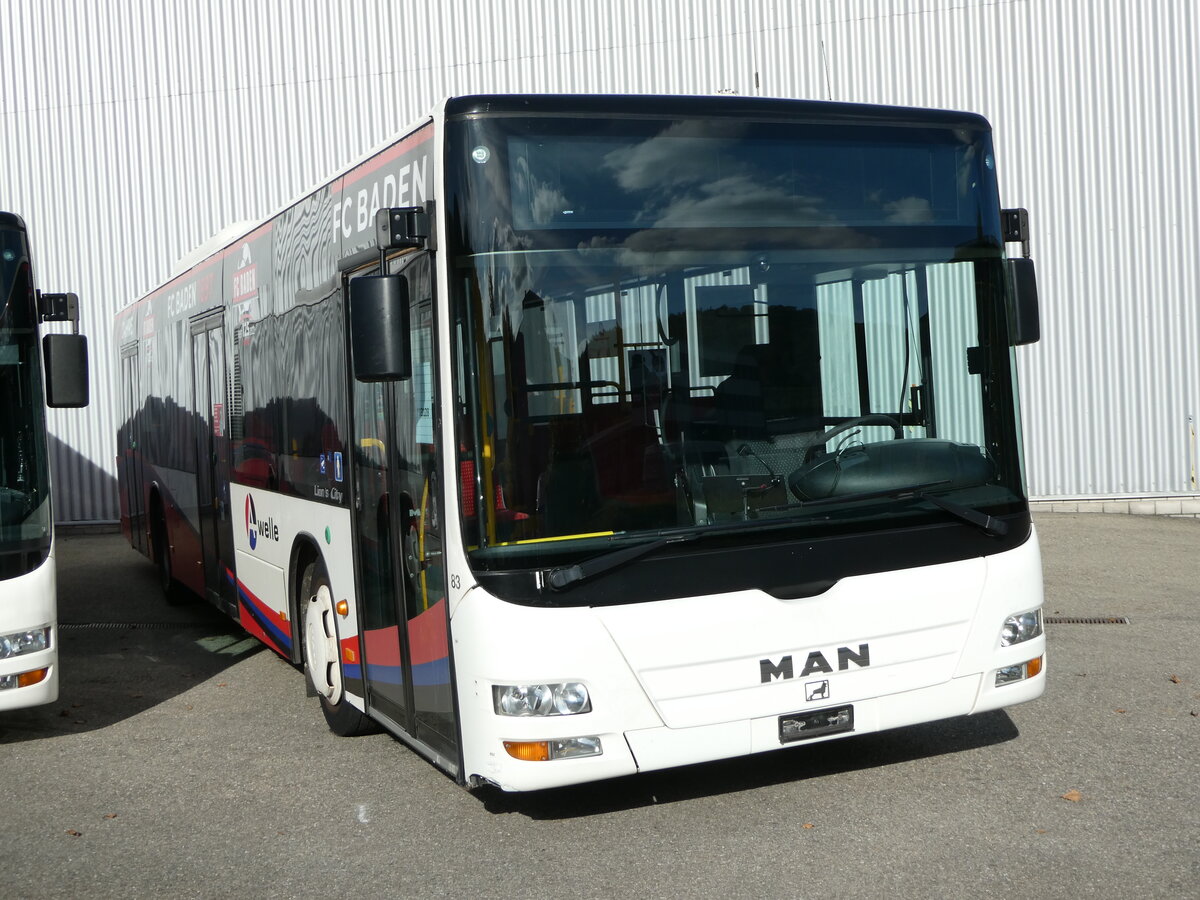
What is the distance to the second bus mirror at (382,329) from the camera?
4773 millimetres

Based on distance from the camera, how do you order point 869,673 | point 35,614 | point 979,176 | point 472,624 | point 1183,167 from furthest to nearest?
point 1183,167
point 35,614
point 979,176
point 869,673
point 472,624

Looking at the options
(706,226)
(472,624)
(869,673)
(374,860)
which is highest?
(706,226)

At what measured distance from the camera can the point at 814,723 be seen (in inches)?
198

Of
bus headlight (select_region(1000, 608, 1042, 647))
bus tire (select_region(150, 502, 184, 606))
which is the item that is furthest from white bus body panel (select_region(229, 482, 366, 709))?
bus tire (select_region(150, 502, 184, 606))

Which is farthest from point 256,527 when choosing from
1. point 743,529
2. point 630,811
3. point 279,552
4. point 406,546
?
point 743,529

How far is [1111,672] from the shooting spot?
756cm

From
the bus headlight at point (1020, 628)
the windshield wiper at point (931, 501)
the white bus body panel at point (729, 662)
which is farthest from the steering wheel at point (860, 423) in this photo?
the bus headlight at point (1020, 628)

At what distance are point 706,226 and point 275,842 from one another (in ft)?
9.49

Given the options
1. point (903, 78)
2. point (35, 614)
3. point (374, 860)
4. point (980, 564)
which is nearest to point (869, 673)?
point (980, 564)

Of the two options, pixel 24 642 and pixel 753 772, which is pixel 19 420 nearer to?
pixel 24 642

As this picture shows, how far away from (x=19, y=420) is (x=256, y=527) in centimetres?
176

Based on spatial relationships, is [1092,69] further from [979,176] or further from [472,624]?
[472,624]

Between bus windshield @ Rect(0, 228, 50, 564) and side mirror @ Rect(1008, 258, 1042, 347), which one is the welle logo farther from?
side mirror @ Rect(1008, 258, 1042, 347)

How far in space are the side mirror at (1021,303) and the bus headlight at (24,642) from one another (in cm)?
484
